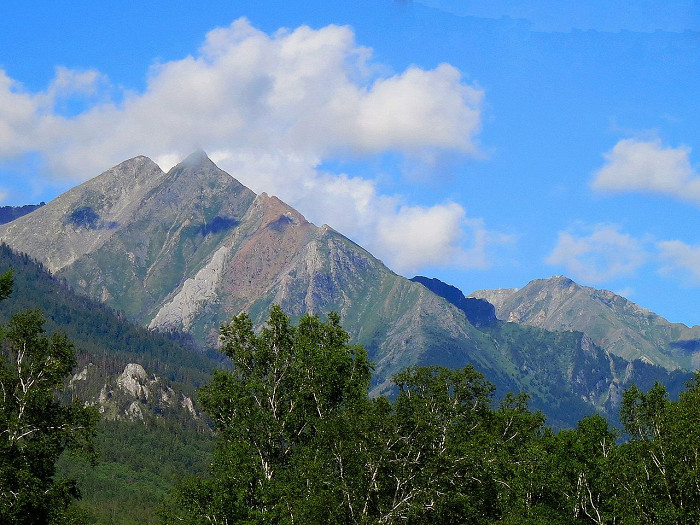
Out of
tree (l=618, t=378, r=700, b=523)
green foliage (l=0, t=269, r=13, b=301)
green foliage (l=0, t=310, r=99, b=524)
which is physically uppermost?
tree (l=618, t=378, r=700, b=523)

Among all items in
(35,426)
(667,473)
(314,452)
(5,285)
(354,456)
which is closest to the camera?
(354,456)

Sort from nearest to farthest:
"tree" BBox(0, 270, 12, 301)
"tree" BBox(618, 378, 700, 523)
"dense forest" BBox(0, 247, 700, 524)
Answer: "dense forest" BBox(0, 247, 700, 524)
"tree" BBox(0, 270, 12, 301)
"tree" BBox(618, 378, 700, 523)

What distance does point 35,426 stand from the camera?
183ft

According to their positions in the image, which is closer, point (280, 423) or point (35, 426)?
point (35, 426)

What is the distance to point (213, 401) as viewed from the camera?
61.7 metres

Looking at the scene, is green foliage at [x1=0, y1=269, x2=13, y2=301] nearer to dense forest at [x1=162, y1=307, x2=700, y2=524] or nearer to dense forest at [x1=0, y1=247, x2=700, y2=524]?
dense forest at [x1=0, y1=247, x2=700, y2=524]

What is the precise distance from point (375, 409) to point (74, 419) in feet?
70.0

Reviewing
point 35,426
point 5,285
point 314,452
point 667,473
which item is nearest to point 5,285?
point 5,285

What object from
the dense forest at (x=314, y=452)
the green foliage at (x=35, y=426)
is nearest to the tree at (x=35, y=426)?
the green foliage at (x=35, y=426)

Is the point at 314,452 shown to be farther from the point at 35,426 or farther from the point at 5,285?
the point at 5,285

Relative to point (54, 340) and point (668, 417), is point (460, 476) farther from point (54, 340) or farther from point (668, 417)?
point (54, 340)

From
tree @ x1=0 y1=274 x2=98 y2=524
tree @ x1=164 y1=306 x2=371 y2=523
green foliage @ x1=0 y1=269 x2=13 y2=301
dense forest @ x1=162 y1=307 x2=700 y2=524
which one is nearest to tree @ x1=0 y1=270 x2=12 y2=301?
green foliage @ x1=0 y1=269 x2=13 y2=301

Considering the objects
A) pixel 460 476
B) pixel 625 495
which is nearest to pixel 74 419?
pixel 460 476

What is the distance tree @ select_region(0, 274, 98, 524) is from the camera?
51.3m
